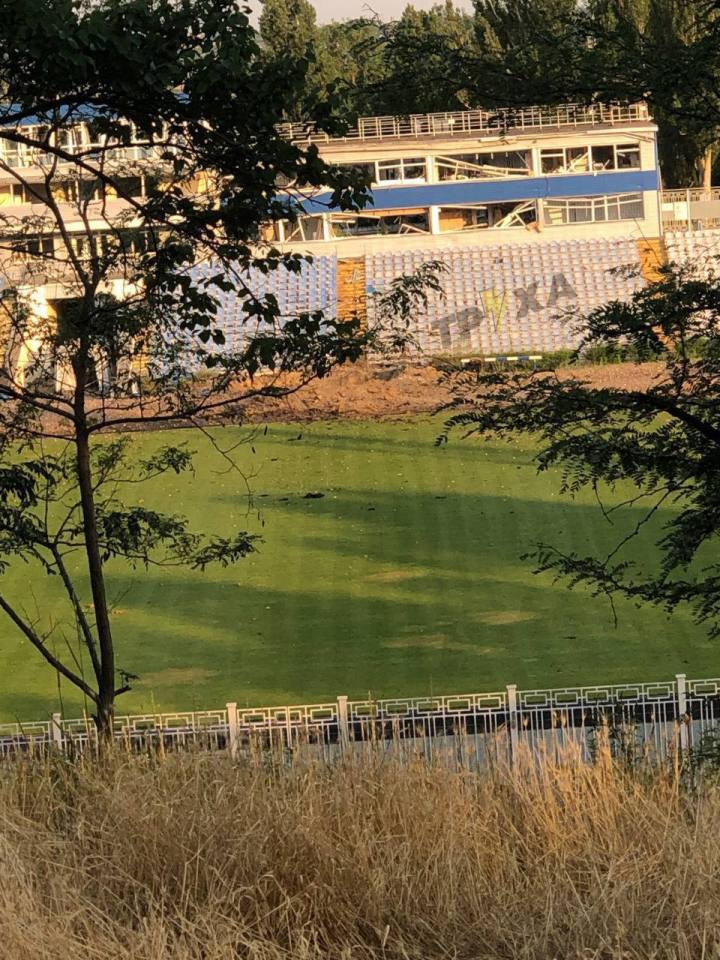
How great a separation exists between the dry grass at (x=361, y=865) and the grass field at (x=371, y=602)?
29.0 feet

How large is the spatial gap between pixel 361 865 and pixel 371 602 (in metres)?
16.9

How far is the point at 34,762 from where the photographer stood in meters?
6.51

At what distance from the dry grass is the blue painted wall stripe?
47596mm

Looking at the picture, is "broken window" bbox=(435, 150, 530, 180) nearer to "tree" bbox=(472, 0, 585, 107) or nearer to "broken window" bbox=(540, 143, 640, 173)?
"broken window" bbox=(540, 143, 640, 173)

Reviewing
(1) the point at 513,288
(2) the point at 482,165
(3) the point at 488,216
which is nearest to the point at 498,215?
(3) the point at 488,216

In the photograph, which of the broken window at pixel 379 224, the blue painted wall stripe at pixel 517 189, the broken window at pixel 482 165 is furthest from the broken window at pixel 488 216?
the broken window at pixel 482 165

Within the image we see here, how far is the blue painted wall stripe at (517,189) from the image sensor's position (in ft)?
171

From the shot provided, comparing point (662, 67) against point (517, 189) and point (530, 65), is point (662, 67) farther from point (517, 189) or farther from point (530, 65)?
point (517, 189)

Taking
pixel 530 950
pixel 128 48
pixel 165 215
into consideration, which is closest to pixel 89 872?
pixel 530 950

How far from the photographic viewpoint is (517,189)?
2067 inches

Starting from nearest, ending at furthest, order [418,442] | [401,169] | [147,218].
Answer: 1. [147,218]
2. [418,442]
3. [401,169]

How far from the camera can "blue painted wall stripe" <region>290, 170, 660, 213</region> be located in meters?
52.2

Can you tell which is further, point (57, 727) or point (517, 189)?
point (517, 189)

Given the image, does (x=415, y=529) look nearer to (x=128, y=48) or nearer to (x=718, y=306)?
(x=718, y=306)
